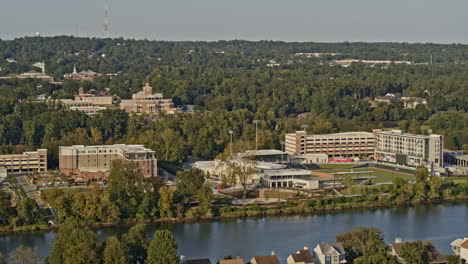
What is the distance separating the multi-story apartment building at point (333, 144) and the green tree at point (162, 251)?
1399cm

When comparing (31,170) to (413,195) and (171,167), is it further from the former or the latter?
(413,195)

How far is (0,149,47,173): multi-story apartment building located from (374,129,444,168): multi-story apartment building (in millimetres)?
9016

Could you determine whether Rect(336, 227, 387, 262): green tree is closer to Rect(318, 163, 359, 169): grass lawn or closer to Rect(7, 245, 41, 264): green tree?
Rect(7, 245, 41, 264): green tree

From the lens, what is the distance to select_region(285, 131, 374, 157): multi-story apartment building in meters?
26.6

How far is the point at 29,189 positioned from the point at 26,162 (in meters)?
2.95

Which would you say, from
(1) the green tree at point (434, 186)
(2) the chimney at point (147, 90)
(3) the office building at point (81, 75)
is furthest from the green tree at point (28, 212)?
(3) the office building at point (81, 75)

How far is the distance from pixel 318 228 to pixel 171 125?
483 inches

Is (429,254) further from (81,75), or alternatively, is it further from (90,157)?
(81,75)

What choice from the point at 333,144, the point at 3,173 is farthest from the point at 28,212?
the point at 333,144

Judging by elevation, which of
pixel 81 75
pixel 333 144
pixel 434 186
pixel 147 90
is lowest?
pixel 434 186

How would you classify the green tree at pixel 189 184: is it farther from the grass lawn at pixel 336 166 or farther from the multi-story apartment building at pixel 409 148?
the multi-story apartment building at pixel 409 148

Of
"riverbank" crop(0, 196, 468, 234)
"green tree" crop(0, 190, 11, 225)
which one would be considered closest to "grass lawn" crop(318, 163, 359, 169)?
"riverbank" crop(0, 196, 468, 234)

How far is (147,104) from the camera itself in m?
35.2

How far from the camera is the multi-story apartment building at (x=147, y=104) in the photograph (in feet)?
115
